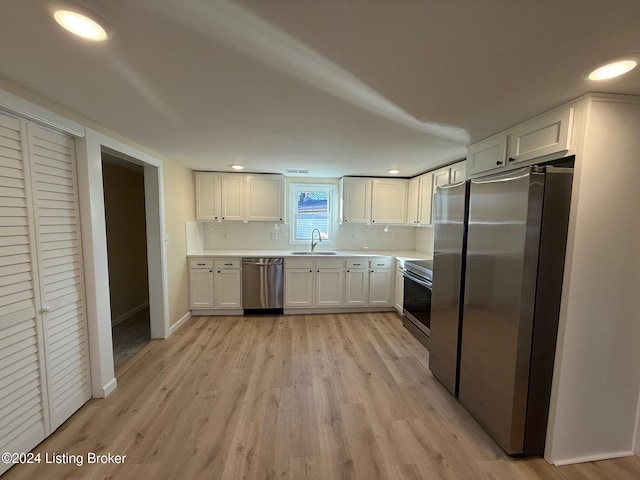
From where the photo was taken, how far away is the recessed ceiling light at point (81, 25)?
949 millimetres

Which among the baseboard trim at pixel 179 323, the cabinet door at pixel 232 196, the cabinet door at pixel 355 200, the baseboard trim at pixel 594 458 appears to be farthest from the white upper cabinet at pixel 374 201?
the baseboard trim at pixel 594 458

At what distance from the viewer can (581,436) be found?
1635 mm

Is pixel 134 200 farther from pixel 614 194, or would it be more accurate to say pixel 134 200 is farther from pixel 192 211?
pixel 614 194

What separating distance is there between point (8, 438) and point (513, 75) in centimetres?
319

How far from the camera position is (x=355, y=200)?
14.0 ft

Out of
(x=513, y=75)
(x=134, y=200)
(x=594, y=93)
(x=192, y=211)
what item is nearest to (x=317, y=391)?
(x=513, y=75)

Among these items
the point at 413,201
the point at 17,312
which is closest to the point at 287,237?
the point at 413,201

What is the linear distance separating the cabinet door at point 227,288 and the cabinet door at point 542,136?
11.1 ft

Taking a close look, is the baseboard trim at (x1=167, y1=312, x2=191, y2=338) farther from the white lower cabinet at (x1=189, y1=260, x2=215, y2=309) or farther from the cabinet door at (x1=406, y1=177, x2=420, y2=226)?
the cabinet door at (x1=406, y1=177, x2=420, y2=226)

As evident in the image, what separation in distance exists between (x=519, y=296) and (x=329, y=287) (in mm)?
2714

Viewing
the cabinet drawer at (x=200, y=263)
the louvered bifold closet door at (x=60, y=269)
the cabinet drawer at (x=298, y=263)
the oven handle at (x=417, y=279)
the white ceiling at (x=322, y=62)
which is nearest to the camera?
the white ceiling at (x=322, y=62)

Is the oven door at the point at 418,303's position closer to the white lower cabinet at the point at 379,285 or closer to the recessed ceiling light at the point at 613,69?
the white lower cabinet at the point at 379,285

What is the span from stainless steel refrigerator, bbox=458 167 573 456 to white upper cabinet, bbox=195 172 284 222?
2.94m

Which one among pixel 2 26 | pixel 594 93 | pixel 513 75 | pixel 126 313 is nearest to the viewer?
pixel 2 26
